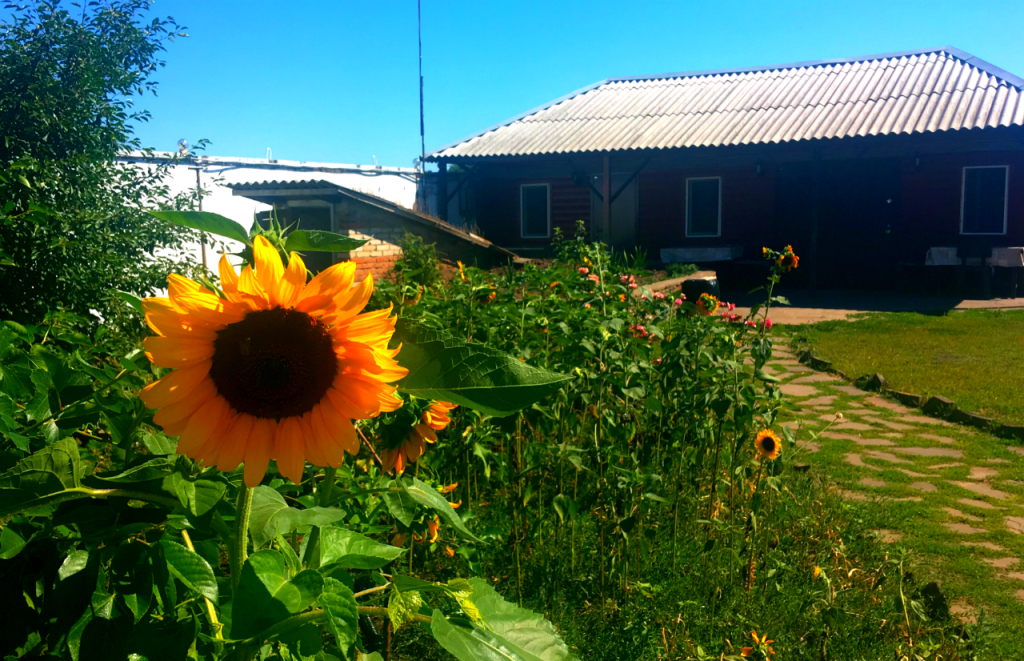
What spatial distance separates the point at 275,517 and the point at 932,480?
420cm

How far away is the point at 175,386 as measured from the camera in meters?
0.79

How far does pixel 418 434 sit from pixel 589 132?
14083mm

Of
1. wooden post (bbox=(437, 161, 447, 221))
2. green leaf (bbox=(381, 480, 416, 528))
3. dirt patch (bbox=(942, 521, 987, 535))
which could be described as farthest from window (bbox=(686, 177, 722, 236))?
green leaf (bbox=(381, 480, 416, 528))

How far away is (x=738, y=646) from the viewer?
7.54 ft

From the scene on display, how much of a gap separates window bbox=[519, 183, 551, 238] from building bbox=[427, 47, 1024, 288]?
28 millimetres

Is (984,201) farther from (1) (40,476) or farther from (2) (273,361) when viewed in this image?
(1) (40,476)

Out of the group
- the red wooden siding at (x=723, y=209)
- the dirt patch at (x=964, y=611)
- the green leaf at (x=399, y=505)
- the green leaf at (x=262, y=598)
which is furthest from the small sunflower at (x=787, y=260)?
the red wooden siding at (x=723, y=209)

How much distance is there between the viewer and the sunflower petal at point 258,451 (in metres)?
0.79

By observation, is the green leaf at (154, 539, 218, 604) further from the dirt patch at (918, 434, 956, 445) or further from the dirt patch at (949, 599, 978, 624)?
the dirt patch at (918, 434, 956, 445)

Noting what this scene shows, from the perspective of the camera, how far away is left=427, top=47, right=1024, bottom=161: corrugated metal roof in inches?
479

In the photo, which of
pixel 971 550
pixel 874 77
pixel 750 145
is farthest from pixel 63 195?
pixel 874 77

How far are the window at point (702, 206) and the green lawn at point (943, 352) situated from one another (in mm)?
5415

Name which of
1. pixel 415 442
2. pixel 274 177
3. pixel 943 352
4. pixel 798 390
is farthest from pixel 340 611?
pixel 274 177

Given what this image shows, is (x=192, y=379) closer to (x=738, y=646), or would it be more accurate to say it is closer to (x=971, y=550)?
(x=738, y=646)
